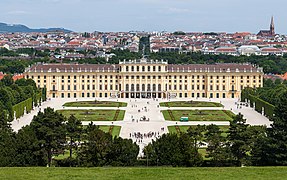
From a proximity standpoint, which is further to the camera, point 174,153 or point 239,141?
point 239,141

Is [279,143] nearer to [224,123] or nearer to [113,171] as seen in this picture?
[113,171]

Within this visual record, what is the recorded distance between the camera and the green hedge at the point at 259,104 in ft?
187

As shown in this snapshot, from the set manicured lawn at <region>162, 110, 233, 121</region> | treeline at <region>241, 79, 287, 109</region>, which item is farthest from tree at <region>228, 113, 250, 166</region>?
treeline at <region>241, 79, 287, 109</region>

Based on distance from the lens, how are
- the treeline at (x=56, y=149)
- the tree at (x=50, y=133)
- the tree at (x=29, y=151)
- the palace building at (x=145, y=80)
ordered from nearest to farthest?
the tree at (x=29, y=151) → the treeline at (x=56, y=149) → the tree at (x=50, y=133) → the palace building at (x=145, y=80)

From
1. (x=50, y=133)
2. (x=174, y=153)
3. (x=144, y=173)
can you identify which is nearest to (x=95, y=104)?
(x=50, y=133)

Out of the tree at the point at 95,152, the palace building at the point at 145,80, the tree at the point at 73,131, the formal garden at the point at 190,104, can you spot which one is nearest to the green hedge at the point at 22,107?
the formal garden at the point at 190,104

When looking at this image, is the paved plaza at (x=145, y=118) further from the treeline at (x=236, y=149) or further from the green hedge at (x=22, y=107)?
the treeline at (x=236, y=149)

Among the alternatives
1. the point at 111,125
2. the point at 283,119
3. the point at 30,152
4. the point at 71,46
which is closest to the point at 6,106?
the point at 111,125

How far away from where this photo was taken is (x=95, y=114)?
5975 cm

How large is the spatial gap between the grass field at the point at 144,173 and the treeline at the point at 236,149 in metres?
4.76

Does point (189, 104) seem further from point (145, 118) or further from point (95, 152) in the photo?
point (95, 152)

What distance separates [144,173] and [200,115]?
125 ft

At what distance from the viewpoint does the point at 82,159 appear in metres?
29.2

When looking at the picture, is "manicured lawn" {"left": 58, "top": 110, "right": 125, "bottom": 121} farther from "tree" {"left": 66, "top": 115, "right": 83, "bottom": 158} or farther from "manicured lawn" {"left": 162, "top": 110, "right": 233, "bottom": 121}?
"tree" {"left": 66, "top": 115, "right": 83, "bottom": 158}
